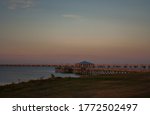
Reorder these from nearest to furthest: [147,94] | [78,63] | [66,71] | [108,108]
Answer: [108,108] → [147,94] → [78,63] → [66,71]

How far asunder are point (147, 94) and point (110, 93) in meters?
1.24

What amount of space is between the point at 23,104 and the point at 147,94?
11.9 ft

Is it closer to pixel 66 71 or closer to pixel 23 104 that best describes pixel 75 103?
pixel 23 104

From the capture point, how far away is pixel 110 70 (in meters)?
49.1

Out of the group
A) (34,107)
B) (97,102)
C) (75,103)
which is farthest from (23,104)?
(97,102)

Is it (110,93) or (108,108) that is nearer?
(108,108)

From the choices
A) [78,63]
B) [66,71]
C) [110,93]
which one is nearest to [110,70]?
[78,63]

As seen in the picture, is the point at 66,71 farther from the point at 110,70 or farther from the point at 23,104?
the point at 23,104

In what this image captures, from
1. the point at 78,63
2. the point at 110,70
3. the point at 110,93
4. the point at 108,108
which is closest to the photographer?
the point at 108,108

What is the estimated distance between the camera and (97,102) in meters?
7.40

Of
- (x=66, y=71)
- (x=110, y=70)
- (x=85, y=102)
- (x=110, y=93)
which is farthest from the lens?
(x=66, y=71)

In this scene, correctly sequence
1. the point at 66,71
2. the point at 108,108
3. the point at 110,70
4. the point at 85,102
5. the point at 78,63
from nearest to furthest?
the point at 108,108
the point at 85,102
the point at 110,70
the point at 78,63
the point at 66,71

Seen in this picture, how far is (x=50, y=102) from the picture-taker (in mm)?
7535

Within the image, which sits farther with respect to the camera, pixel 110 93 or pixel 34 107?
pixel 110 93
